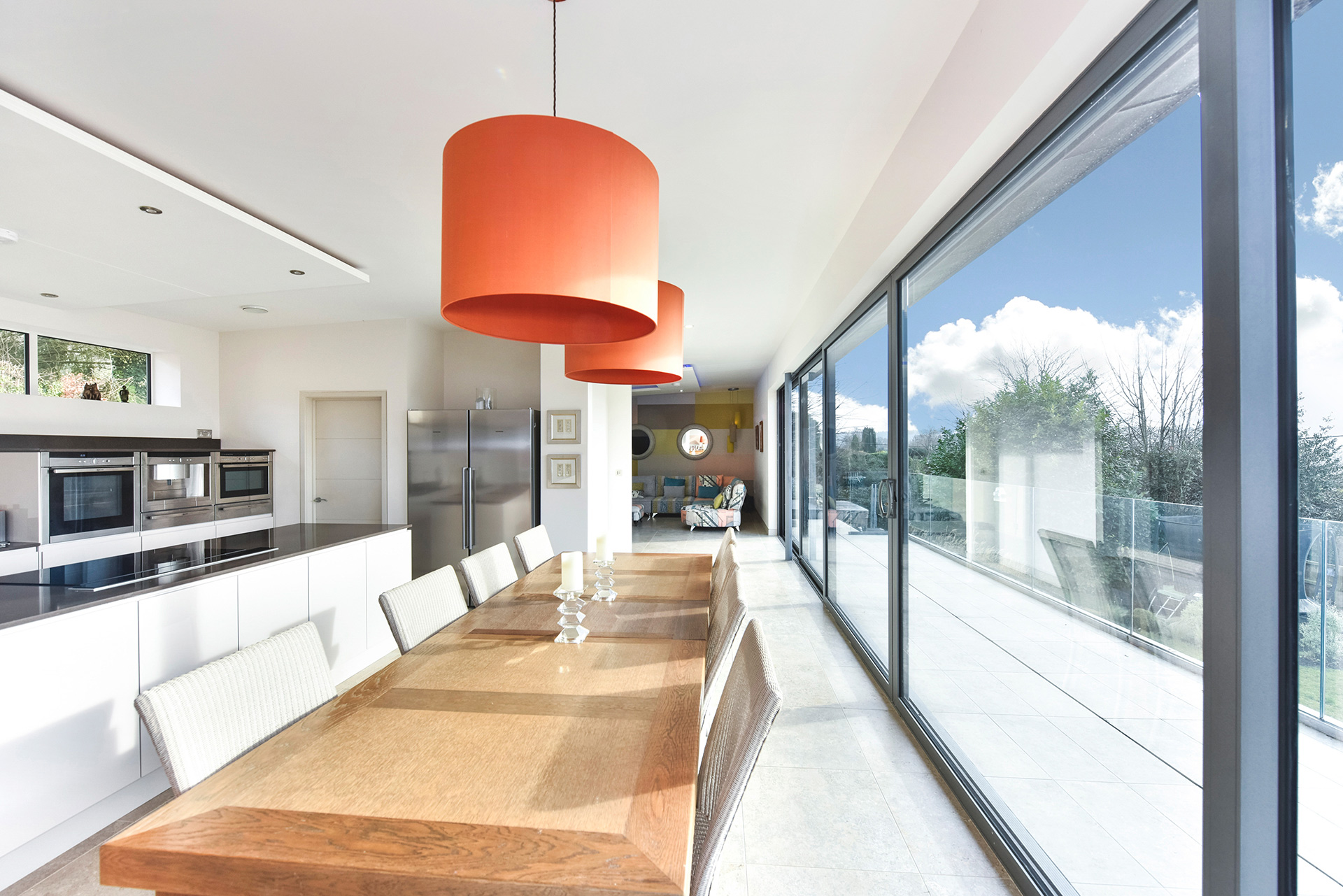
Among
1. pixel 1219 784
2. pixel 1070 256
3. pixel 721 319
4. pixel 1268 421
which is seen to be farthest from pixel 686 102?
pixel 721 319

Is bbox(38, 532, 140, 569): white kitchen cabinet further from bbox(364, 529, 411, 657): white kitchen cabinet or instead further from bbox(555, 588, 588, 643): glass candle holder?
bbox(555, 588, 588, 643): glass candle holder

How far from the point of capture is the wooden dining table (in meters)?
0.87

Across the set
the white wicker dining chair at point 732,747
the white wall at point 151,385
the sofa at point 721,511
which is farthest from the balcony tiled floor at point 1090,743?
the sofa at point 721,511

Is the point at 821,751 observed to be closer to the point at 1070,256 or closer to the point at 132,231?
the point at 1070,256

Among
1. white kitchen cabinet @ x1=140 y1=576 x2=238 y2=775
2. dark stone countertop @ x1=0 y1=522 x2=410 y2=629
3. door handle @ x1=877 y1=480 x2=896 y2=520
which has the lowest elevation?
white kitchen cabinet @ x1=140 y1=576 x2=238 y2=775

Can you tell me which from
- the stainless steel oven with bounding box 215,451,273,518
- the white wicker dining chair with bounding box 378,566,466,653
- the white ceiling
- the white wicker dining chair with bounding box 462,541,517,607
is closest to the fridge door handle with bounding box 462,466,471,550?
the stainless steel oven with bounding box 215,451,273,518

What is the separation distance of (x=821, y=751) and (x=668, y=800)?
67.7 inches

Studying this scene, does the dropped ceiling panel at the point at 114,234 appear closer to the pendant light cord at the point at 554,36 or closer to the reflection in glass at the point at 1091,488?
the pendant light cord at the point at 554,36

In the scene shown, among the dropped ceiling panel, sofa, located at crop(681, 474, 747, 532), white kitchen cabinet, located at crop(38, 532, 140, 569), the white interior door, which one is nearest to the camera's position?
the dropped ceiling panel

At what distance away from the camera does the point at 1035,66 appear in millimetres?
1359

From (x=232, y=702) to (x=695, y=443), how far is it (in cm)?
1071

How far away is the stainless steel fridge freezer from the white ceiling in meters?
2.35

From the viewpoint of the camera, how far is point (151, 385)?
16.7 ft

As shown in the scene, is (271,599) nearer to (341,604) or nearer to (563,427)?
(341,604)
